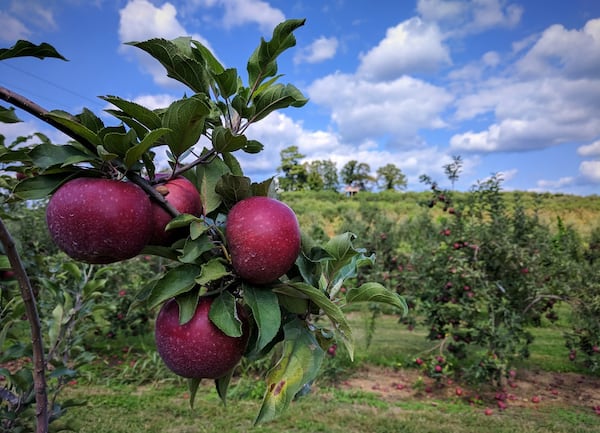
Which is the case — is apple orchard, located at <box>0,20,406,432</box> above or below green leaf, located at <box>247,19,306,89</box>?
below

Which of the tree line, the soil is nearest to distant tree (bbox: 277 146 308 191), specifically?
the tree line

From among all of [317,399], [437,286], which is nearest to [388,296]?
[317,399]

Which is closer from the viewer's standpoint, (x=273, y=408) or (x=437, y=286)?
(x=273, y=408)

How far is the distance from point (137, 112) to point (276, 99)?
249 mm

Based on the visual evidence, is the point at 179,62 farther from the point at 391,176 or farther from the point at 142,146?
the point at 391,176

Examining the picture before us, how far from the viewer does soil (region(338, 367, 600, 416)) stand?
183 inches

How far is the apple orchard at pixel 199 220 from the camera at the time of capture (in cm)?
67

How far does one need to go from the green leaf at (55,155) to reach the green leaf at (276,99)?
0.30 m

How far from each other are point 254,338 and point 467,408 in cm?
432

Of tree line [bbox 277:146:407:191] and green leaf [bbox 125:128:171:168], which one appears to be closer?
green leaf [bbox 125:128:171:168]

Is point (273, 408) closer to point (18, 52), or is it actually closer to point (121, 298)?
point (18, 52)

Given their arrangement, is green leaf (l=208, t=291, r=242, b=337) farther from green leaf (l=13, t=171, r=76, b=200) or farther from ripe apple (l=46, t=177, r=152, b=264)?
green leaf (l=13, t=171, r=76, b=200)

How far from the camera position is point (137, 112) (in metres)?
0.69

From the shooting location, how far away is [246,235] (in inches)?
28.1
